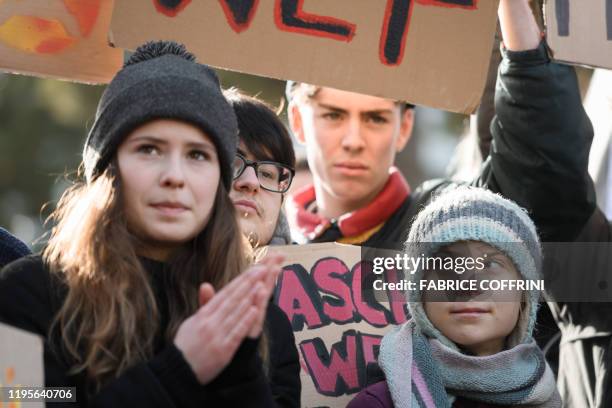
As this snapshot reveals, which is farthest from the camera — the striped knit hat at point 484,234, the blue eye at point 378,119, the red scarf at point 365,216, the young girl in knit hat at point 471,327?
the blue eye at point 378,119

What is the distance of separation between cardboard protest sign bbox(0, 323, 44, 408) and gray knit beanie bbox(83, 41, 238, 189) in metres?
0.55

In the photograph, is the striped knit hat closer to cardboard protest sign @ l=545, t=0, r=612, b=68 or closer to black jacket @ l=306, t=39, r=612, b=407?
black jacket @ l=306, t=39, r=612, b=407

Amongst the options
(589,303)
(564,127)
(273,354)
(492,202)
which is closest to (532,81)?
(564,127)

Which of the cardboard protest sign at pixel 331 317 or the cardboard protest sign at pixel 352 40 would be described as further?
the cardboard protest sign at pixel 352 40

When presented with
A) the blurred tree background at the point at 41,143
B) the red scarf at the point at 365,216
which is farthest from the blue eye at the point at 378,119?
the blurred tree background at the point at 41,143

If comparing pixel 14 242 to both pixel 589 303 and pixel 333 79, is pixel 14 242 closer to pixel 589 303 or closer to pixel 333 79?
pixel 333 79

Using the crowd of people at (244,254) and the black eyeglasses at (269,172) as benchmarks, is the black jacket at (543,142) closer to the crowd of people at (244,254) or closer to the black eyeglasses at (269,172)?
the crowd of people at (244,254)

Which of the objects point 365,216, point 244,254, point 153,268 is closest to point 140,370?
point 153,268

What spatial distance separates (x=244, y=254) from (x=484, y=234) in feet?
2.22

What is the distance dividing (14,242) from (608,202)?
2.66 m

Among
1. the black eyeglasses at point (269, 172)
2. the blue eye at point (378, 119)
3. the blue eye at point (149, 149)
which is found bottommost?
the black eyeglasses at point (269, 172)

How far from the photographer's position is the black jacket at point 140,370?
8.89ft

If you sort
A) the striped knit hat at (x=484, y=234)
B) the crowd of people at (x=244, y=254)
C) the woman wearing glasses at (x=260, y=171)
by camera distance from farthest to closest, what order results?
the woman wearing glasses at (x=260, y=171) → the striped knit hat at (x=484, y=234) → the crowd of people at (x=244, y=254)

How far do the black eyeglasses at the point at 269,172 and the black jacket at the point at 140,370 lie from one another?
0.88 meters
